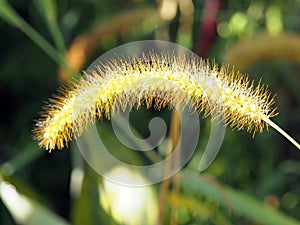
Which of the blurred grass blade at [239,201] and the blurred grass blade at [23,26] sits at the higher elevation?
the blurred grass blade at [23,26]

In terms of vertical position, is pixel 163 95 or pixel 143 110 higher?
pixel 143 110

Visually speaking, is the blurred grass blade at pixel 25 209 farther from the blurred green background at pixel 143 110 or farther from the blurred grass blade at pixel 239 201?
the blurred grass blade at pixel 239 201

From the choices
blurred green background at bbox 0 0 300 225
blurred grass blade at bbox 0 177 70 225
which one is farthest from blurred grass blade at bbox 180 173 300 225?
blurred grass blade at bbox 0 177 70 225

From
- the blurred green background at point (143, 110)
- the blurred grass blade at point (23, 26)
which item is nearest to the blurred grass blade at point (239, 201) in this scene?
→ the blurred green background at point (143, 110)

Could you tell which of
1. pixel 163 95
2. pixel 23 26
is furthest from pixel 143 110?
Result: pixel 163 95

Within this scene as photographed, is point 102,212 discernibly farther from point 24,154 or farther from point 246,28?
point 246,28

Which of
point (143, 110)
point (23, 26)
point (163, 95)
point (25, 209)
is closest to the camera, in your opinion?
point (163, 95)

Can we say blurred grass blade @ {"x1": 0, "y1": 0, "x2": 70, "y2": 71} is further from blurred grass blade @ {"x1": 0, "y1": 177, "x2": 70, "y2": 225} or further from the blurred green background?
blurred grass blade @ {"x1": 0, "y1": 177, "x2": 70, "y2": 225}

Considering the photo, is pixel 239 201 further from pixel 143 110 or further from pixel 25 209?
pixel 143 110

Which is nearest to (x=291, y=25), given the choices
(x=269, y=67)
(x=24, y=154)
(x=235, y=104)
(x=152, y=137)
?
(x=269, y=67)
